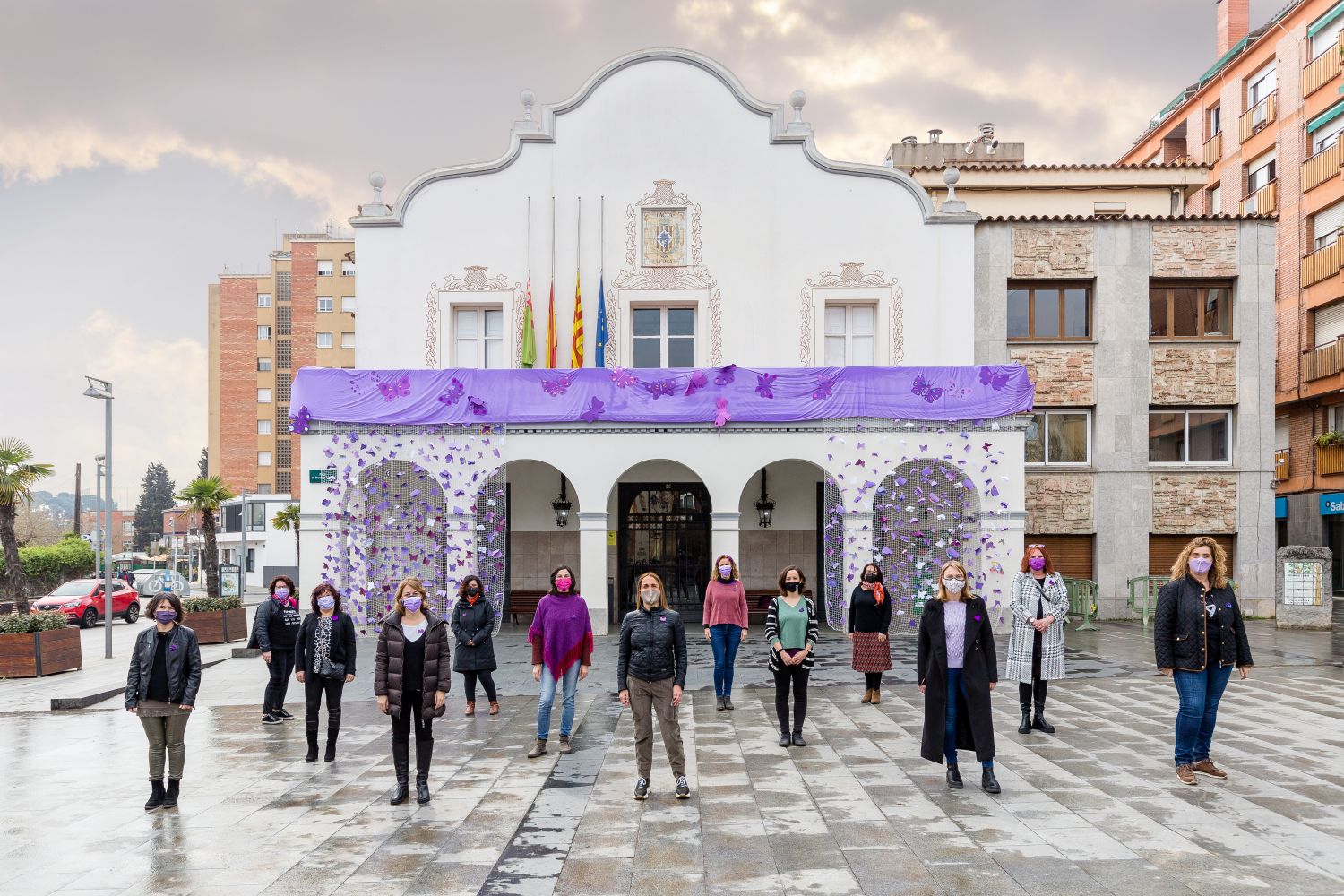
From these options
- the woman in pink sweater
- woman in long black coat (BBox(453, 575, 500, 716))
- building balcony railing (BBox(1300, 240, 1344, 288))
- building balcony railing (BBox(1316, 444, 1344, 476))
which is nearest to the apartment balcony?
building balcony railing (BBox(1300, 240, 1344, 288))

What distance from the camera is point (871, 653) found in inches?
481

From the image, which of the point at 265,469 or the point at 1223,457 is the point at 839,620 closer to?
the point at 1223,457

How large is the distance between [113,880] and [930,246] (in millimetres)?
19613

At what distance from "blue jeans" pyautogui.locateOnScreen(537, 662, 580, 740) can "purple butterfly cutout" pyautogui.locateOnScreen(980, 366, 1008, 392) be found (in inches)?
503

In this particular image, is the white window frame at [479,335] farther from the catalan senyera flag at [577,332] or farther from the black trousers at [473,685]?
the black trousers at [473,685]

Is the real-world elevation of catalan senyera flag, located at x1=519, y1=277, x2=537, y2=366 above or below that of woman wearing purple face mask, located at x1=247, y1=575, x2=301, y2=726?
above

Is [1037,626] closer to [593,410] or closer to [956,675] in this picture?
[956,675]

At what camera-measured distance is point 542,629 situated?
9.73 m

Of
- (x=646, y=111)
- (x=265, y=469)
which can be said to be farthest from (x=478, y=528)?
(x=265, y=469)

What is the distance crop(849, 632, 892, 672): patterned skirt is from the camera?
1219cm

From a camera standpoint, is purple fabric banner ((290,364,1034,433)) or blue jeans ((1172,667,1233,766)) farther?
purple fabric banner ((290,364,1034,433))

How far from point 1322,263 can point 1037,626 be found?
26978 mm

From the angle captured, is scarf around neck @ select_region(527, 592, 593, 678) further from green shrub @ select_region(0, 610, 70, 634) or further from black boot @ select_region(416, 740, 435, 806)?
green shrub @ select_region(0, 610, 70, 634)

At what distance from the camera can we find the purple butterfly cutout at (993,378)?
19734mm
